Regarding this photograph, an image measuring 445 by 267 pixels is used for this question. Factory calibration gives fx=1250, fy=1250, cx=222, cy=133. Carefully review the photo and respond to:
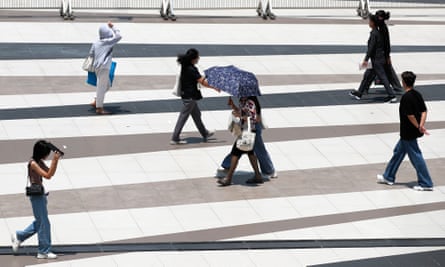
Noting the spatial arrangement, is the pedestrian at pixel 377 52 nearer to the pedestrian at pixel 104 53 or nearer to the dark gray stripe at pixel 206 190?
the dark gray stripe at pixel 206 190

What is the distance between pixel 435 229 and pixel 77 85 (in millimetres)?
8406

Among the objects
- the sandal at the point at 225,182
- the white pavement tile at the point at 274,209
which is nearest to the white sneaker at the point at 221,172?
the sandal at the point at 225,182

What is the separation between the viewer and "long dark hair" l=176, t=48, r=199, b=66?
17.7 m

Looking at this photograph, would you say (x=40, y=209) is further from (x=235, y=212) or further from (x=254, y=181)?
(x=254, y=181)

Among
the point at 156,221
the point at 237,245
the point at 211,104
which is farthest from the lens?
the point at 211,104

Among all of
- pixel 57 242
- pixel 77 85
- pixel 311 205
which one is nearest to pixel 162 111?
pixel 77 85

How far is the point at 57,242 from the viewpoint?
14219mm

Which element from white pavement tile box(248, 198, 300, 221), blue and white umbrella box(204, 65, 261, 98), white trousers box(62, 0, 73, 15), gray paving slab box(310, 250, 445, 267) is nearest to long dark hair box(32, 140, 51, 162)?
white pavement tile box(248, 198, 300, 221)

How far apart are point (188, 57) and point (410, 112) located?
11.1 ft

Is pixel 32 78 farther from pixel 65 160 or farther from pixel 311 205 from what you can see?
pixel 311 205

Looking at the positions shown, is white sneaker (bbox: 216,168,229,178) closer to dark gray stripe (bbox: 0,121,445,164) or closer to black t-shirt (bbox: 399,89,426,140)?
dark gray stripe (bbox: 0,121,445,164)

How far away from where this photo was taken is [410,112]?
640 inches

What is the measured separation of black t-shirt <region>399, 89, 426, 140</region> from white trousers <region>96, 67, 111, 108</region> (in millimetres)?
5107

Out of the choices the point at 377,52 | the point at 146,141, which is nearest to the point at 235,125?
the point at 146,141
